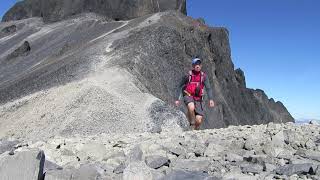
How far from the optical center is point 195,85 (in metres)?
15.2

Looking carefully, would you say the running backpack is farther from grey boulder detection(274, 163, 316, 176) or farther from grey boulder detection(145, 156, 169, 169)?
grey boulder detection(274, 163, 316, 176)

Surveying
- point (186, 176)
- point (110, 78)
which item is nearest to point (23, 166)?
point (186, 176)

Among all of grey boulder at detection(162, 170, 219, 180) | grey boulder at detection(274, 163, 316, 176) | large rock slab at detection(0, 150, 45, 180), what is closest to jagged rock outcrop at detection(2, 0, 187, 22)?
large rock slab at detection(0, 150, 45, 180)

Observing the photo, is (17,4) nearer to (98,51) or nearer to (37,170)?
(98,51)

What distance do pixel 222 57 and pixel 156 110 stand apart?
28590 millimetres

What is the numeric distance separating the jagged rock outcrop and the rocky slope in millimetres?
45036

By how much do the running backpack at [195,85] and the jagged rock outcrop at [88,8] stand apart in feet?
131

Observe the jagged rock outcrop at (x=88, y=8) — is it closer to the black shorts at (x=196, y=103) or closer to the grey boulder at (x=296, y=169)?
the black shorts at (x=196, y=103)

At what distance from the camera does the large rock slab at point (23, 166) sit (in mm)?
8109

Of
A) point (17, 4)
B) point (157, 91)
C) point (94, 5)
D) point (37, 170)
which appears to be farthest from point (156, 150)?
point (17, 4)

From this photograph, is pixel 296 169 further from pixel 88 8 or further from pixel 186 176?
pixel 88 8

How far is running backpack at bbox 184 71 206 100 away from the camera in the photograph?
15.2 m

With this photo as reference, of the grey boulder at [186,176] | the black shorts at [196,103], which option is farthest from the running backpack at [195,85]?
the grey boulder at [186,176]

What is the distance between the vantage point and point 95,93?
917 inches
